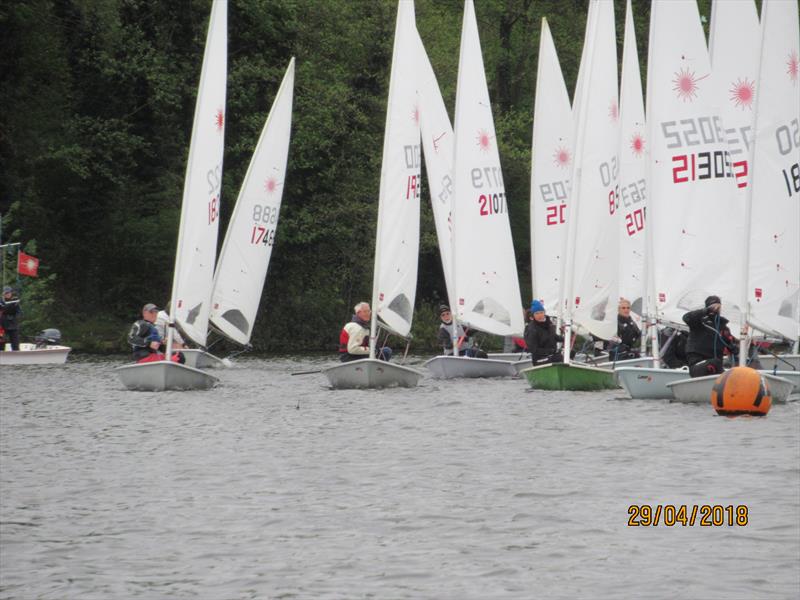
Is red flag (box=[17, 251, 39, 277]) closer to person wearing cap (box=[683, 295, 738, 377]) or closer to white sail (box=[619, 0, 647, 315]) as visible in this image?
white sail (box=[619, 0, 647, 315])

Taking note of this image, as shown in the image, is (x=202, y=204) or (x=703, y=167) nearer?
(x=703, y=167)

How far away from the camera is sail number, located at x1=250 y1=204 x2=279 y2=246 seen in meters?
32.8

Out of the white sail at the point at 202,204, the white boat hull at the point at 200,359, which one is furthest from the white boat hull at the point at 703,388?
the white boat hull at the point at 200,359

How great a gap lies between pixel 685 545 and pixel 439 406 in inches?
465

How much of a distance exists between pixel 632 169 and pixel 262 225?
7649mm

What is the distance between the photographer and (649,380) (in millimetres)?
22312

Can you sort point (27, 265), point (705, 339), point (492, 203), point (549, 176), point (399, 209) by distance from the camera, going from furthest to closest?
1. point (27, 265)
2. point (549, 176)
3. point (492, 203)
4. point (399, 209)
5. point (705, 339)

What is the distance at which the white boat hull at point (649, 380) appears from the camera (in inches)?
870

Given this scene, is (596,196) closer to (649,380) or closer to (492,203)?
(492,203)

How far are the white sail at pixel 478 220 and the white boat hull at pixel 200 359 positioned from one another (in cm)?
479


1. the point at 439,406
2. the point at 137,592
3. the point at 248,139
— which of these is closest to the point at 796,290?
the point at 439,406

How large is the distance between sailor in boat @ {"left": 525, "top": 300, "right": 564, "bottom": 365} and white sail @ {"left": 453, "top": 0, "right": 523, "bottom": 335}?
3.69 meters

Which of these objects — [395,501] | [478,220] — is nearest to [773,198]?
[478,220]

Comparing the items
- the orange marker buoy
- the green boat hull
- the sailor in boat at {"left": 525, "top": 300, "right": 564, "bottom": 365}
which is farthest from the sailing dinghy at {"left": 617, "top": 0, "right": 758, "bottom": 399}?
the orange marker buoy
